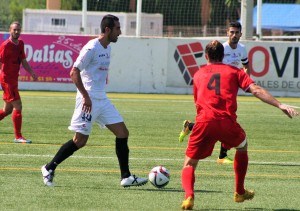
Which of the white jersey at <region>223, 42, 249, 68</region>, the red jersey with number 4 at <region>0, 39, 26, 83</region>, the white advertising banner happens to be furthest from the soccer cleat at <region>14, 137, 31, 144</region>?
the white advertising banner

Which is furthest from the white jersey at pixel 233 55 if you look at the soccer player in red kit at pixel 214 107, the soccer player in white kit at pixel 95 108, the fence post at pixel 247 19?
the fence post at pixel 247 19

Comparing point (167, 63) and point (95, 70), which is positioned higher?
point (95, 70)

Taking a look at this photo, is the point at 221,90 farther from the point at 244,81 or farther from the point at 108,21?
the point at 108,21

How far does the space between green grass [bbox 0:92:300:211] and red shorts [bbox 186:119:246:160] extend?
0.63m

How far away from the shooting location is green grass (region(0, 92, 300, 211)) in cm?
998

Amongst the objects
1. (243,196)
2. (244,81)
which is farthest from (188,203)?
(244,81)

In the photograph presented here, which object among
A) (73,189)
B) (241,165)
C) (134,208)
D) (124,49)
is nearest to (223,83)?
(241,165)

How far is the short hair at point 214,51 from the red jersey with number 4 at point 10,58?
24.3 feet

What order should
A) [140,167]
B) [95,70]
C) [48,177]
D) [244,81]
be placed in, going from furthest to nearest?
[140,167]
[95,70]
[48,177]
[244,81]

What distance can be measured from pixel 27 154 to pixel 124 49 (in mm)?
15327

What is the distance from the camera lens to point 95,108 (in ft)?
36.6

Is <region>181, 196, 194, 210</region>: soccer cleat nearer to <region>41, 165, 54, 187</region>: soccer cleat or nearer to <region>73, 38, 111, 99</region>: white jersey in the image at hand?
<region>41, 165, 54, 187</region>: soccer cleat

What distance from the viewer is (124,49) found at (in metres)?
29.2

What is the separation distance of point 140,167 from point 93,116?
2116mm
